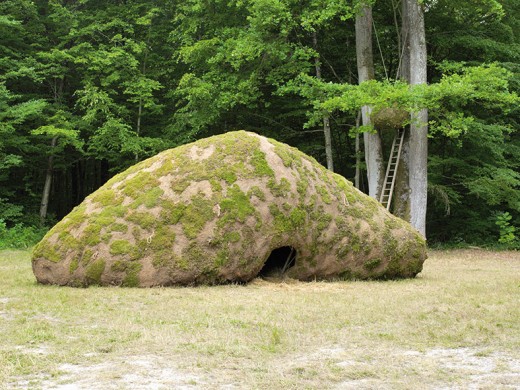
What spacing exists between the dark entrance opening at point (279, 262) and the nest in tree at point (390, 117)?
7.16m

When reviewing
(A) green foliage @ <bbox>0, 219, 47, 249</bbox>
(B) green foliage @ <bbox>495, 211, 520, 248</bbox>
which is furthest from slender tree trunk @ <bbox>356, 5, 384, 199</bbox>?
(A) green foliage @ <bbox>0, 219, 47, 249</bbox>

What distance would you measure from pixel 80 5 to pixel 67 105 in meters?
4.63

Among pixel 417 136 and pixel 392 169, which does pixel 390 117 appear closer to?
pixel 417 136

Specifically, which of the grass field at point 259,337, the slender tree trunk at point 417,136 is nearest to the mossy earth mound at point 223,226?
the grass field at point 259,337

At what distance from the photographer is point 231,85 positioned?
20938mm

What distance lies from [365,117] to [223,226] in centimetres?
1011

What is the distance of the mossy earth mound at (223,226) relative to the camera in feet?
31.6

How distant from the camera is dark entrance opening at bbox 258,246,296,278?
11.0m

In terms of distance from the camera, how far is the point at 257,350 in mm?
5566

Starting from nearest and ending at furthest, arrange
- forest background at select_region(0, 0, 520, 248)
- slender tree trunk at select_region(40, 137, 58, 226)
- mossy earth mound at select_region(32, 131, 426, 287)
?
mossy earth mound at select_region(32, 131, 426, 287) → forest background at select_region(0, 0, 520, 248) → slender tree trunk at select_region(40, 137, 58, 226)

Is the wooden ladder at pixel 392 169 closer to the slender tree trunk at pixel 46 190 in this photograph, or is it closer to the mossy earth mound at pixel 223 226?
the mossy earth mound at pixel 223 226

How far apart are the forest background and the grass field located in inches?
408

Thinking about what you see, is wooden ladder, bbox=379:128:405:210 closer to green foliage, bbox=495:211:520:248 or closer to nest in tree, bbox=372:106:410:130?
nest in tree, bbox=372:106:410:130

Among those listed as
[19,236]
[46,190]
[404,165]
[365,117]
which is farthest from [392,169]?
[46,190]
